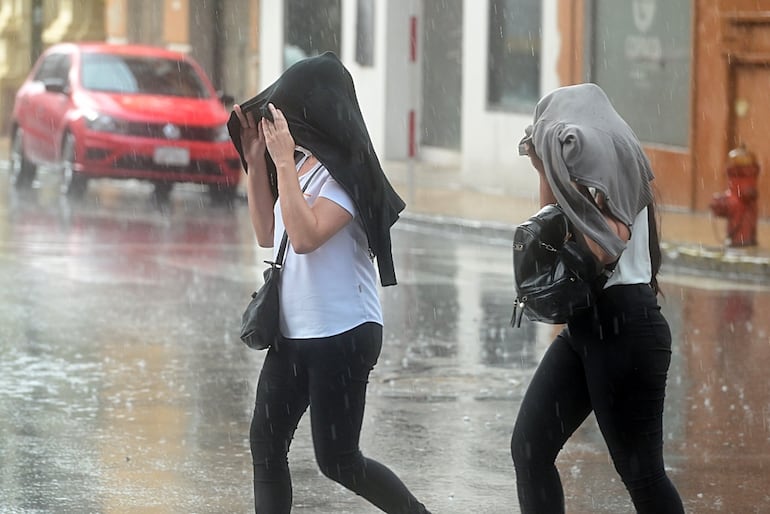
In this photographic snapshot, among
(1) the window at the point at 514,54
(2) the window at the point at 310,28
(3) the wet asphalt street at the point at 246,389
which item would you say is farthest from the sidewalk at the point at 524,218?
(2) the window at the point at 310,28

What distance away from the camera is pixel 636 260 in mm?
4918

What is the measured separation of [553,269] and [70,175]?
645 inches

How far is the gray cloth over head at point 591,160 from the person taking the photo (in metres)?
4.74

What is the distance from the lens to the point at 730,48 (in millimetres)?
18375

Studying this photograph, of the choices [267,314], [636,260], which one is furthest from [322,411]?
[636,260]

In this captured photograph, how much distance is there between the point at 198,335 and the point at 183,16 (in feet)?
77.0

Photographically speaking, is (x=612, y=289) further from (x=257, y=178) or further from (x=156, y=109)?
(x=156, y=109)

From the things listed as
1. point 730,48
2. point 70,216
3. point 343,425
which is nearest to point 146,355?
point 343,425

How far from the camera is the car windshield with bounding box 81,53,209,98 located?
21.4m

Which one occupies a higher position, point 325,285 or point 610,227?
point 610,227

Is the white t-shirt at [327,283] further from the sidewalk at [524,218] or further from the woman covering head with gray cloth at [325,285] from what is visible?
the sidewalk at [524,218]

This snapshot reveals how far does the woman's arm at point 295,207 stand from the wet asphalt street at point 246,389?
1642 mm

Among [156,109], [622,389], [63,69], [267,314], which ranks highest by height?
[267,314]

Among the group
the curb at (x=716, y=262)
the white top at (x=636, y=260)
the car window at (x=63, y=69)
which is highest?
the white top at (x=636, y=260)
